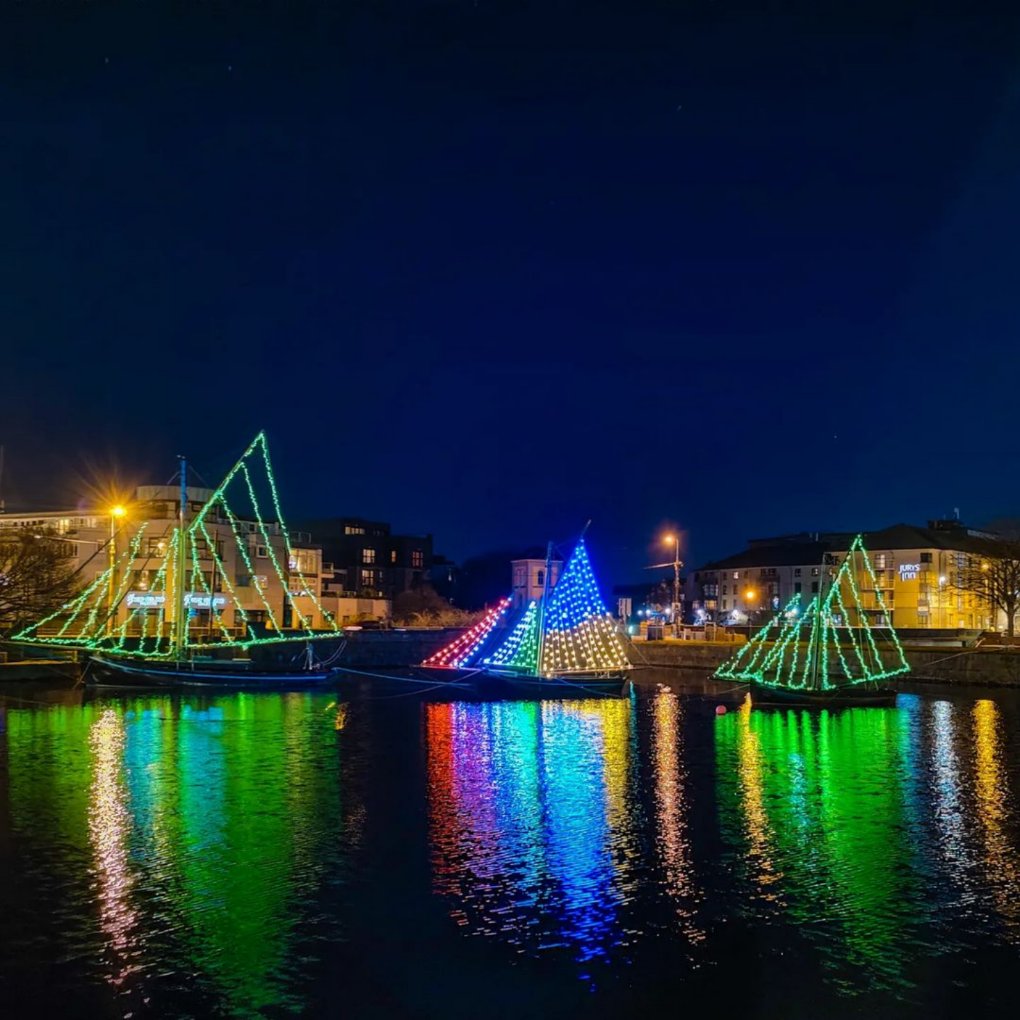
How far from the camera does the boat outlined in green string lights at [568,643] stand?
67312 millimetres

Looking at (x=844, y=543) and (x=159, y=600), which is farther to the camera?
(x=844, y=543)

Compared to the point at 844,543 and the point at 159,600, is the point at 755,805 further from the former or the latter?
the point at 844,543

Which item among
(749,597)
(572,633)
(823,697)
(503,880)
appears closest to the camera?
(503,880)

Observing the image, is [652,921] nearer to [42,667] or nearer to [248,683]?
[248,683]

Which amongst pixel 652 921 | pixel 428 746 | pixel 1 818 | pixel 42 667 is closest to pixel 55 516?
pixel 42 667

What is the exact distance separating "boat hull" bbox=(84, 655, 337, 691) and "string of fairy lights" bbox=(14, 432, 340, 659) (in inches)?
63.2

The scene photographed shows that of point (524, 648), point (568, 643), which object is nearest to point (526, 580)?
point (524, 648)

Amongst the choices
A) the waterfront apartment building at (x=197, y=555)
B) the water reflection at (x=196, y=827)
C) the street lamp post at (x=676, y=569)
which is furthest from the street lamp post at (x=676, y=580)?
the water reflection at (x=196, y=827)

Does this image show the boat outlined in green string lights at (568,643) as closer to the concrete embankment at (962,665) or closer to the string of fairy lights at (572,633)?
the string of fairy lights at (572,633)

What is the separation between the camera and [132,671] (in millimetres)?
67438

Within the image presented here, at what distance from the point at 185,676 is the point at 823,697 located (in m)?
38.2

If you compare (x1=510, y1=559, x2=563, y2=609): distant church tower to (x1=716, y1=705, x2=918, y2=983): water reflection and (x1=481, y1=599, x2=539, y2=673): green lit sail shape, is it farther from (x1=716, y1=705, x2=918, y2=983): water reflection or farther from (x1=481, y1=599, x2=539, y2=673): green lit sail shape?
(x1=716, y1=705, x2=918, y2=983): water reflection

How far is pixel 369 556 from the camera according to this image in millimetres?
149875

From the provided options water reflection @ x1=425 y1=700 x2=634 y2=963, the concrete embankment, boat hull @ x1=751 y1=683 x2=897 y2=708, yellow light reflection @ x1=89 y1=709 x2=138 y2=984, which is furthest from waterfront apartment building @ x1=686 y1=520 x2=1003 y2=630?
yellow light reflection @ x1=89 y1=709 x2=138 y2=984
